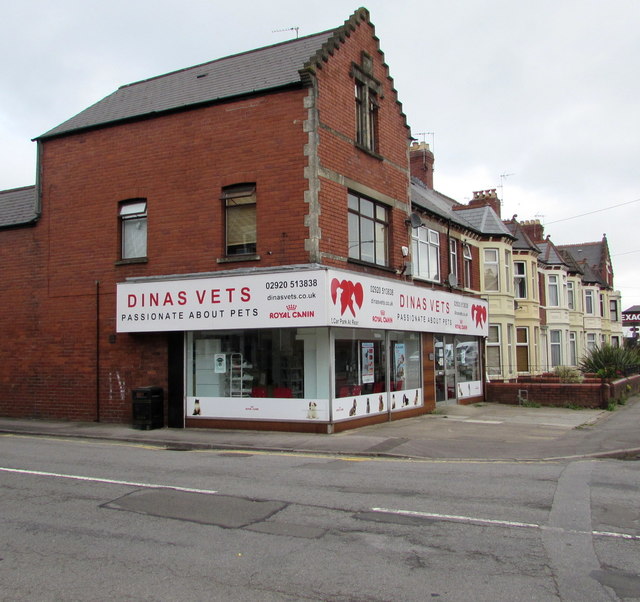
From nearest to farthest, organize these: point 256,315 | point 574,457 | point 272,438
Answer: point 574,457 → point 272,438 → point 256,315

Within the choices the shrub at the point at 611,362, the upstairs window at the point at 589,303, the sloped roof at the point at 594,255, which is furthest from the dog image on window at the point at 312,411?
the sloped roof at the point at 594,255

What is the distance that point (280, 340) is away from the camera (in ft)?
51.0

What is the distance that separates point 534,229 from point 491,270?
40.7ft

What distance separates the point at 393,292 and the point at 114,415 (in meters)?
8.39

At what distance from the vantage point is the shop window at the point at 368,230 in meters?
16.9

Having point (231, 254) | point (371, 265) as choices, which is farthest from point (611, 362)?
point (231, 254)

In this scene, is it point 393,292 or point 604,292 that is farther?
point 604,292

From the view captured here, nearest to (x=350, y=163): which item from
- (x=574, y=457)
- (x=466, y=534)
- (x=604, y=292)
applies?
(x=574, y=457)

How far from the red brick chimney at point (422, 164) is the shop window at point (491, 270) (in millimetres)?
4440

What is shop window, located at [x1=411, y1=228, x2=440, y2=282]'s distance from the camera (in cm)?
2092

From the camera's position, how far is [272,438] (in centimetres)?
1427

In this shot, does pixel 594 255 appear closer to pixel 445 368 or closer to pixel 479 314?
pixel 479 314

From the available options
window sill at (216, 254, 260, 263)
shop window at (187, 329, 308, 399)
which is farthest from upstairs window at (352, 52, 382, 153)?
shop window at (187, 329, 308, 399)

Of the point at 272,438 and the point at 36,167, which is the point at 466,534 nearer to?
→ the point at 272,438
